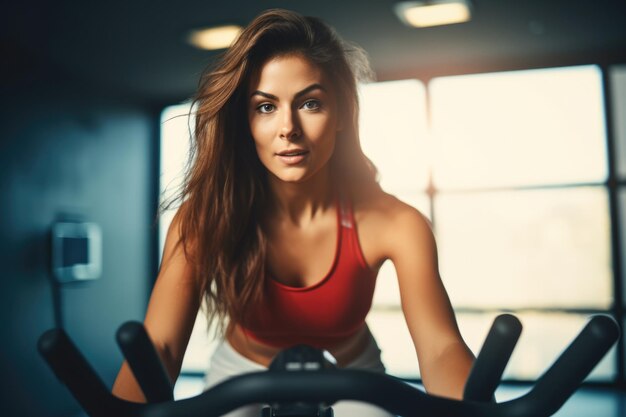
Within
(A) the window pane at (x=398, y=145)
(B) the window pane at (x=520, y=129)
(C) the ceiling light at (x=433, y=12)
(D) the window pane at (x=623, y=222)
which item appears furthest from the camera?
(A) the window pane at (x=398, y=145)

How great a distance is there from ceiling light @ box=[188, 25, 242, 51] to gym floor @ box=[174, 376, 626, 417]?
2751 millimetres

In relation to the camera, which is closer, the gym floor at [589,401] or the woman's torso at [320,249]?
the woman's torso at [320,249]

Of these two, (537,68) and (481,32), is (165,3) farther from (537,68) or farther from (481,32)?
(537,68)

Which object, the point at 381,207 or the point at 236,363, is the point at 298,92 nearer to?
the point at 381,207

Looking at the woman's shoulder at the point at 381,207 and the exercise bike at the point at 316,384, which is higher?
the woman's shoulder at the point at 381,207

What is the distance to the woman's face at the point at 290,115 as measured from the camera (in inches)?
40.6

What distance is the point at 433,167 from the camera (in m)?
4.64

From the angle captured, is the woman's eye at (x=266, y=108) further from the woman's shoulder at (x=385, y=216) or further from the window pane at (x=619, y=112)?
the window pane at (x=619, y=112)

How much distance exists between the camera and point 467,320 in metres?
4.61

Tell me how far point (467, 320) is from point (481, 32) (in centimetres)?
235

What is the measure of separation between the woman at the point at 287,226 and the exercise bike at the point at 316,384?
15.9 inches

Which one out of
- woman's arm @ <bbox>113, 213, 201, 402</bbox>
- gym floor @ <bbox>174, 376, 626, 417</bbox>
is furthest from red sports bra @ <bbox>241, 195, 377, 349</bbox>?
gym floor @ <bbox>174, 376, 626, 417</bbox>

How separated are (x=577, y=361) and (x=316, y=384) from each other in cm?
24

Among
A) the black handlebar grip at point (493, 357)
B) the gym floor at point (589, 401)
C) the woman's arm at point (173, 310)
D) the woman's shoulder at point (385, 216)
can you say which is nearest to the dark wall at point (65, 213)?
the gym floor at point (589, 401)
